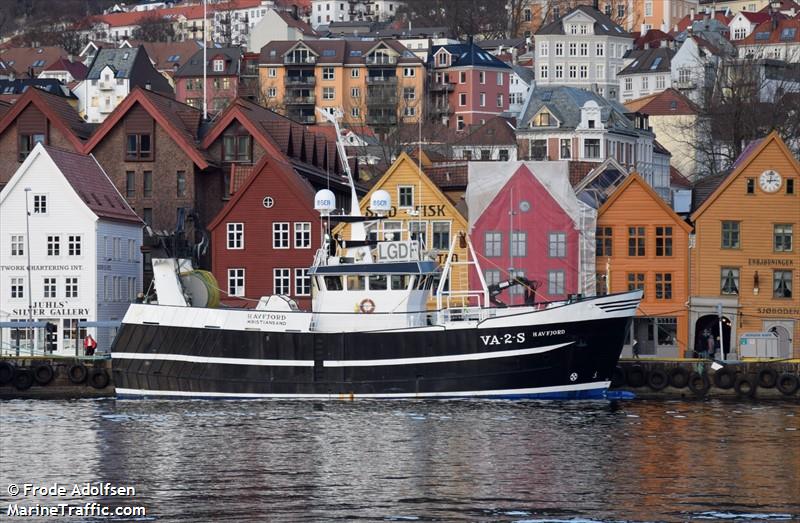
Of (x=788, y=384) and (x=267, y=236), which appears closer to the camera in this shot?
(x=788, y=384)

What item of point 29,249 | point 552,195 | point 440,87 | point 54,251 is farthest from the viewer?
point 440,87

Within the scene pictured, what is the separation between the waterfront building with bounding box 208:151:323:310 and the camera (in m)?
92.1

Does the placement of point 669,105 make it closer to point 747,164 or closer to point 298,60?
point 298,60

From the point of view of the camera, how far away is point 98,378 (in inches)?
3167

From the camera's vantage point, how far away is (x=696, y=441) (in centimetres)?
5916

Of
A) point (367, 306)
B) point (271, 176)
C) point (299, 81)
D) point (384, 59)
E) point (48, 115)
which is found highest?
point (384, 59)

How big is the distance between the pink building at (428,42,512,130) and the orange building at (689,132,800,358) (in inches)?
3951

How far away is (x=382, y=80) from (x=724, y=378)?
380ft

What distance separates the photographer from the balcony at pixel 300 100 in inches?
7423

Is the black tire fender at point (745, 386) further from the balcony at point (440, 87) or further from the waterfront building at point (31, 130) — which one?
the balcony at point (440, 87)

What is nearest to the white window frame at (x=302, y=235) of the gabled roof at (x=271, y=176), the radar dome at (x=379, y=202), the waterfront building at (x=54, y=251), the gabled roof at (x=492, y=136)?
the gabled roof at (x=271, y=176)

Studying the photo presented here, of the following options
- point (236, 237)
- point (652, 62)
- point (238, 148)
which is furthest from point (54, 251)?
point (652, 62)

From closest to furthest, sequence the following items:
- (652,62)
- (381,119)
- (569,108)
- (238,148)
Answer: (238,148) → (569,108) → (381,119) → (652,62)

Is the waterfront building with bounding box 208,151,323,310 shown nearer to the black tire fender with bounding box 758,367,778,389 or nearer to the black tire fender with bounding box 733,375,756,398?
the black tire fender with bounding box 733,375,756,398
